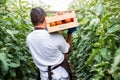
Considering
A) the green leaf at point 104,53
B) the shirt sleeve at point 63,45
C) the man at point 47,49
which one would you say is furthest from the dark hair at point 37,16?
the green leaf at point 104,53

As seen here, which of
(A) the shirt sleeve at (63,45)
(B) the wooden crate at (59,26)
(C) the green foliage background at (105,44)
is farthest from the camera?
(A) the shirt sleeve at (63,45)

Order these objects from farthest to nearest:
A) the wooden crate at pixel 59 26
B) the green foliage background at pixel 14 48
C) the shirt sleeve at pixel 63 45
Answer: the green foliage background at pixel 14 48
the shirt sleeve at pixel 63 45
the wooden crate at pixel 59 26

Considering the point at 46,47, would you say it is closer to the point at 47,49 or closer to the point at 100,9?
the point at 47,49

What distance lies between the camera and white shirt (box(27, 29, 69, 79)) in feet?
9.53

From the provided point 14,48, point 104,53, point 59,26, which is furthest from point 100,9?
point 14,48

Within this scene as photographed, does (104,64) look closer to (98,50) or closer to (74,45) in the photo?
(98,50)

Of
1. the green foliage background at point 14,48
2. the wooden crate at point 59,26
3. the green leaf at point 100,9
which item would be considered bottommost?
the green foliage background at point 14,48

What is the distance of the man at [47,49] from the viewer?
291cm

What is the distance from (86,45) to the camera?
11.2 feet

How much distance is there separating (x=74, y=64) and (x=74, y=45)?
29cm

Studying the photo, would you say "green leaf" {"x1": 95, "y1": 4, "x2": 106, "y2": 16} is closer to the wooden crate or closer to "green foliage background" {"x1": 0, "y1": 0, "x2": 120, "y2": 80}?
"green foliage background" {"x1": 0, "y1": 0, "x2": 120, "y2": 80}

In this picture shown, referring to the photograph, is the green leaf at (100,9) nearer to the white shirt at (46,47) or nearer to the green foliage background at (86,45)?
the green foliage background at (86,45)

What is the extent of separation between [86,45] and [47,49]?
25.5 inches

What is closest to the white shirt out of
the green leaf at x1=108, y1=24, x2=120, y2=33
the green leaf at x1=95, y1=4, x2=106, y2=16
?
the green leaf at x1=95, y1=4, x2=106, y2=16
